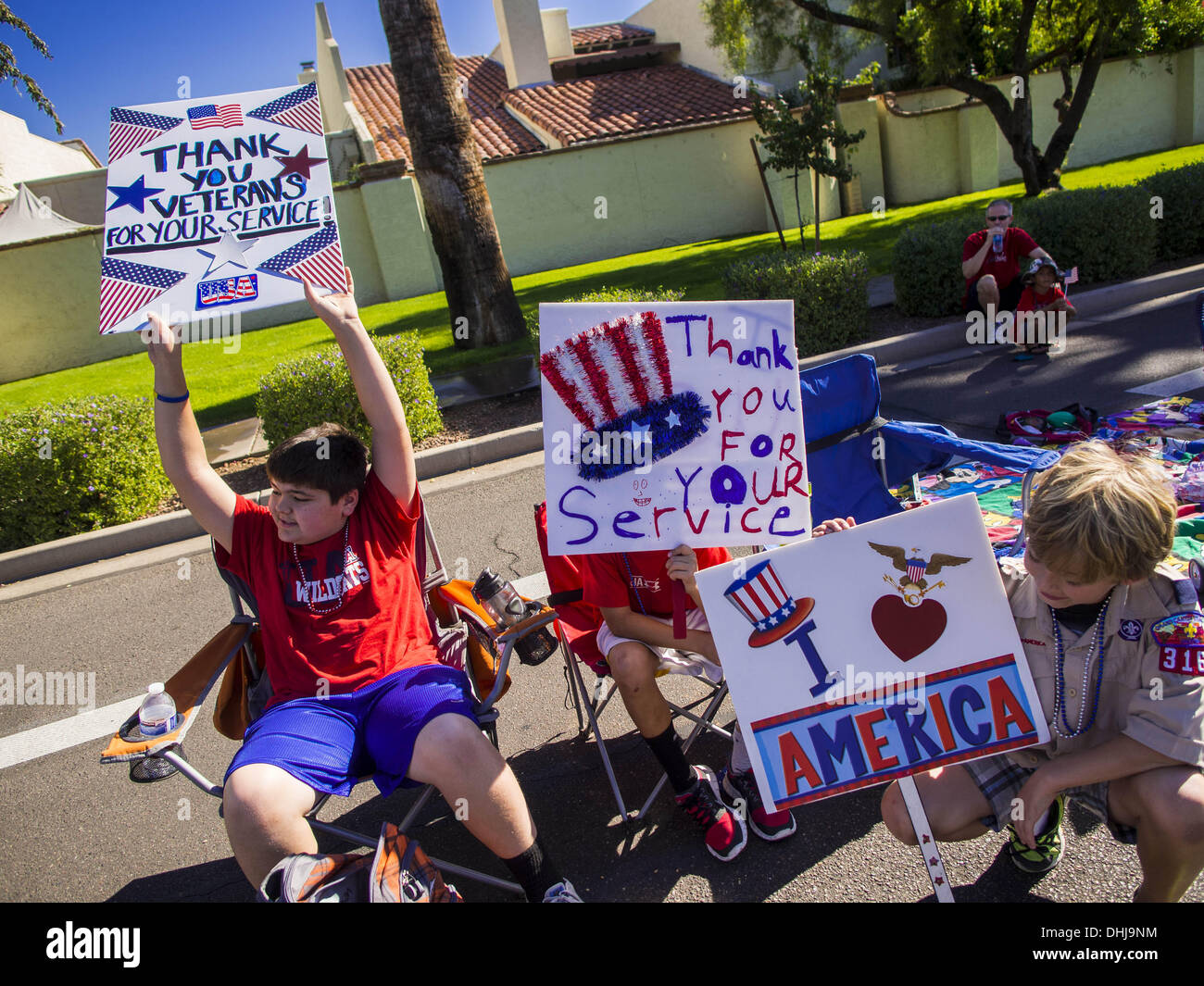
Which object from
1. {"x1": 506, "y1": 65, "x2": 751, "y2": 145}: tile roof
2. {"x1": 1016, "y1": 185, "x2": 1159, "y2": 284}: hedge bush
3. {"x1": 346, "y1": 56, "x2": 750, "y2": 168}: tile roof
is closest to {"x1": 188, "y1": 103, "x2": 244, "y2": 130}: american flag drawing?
{"x1": 1016, "y1": 185, "x2": 1159, "y2": 284}: hedge bush

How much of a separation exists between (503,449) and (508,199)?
1249cm

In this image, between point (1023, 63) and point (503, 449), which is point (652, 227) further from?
point (503, 449)

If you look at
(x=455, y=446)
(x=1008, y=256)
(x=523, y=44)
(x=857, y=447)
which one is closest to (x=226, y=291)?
(x=857, y=447)

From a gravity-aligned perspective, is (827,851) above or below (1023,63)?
below

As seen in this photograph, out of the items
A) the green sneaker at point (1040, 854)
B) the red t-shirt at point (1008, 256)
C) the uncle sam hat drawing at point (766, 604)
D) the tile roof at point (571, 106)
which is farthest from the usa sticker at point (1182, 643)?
the tile roof at point (571, 106)

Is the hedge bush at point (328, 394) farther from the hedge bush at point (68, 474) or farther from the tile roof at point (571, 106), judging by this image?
the tile roof at point (571, 106)

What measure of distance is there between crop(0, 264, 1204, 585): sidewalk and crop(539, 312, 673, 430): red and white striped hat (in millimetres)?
4566

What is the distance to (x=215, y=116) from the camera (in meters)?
2.81

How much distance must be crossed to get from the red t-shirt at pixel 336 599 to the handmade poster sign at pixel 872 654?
1.11m

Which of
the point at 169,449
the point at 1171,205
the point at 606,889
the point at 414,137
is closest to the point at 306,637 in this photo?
the point at 169,449

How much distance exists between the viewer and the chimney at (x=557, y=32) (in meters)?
23.8

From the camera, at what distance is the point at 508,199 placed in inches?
710

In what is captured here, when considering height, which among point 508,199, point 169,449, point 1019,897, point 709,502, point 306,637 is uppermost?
point 508,199

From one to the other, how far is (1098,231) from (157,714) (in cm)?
1010
